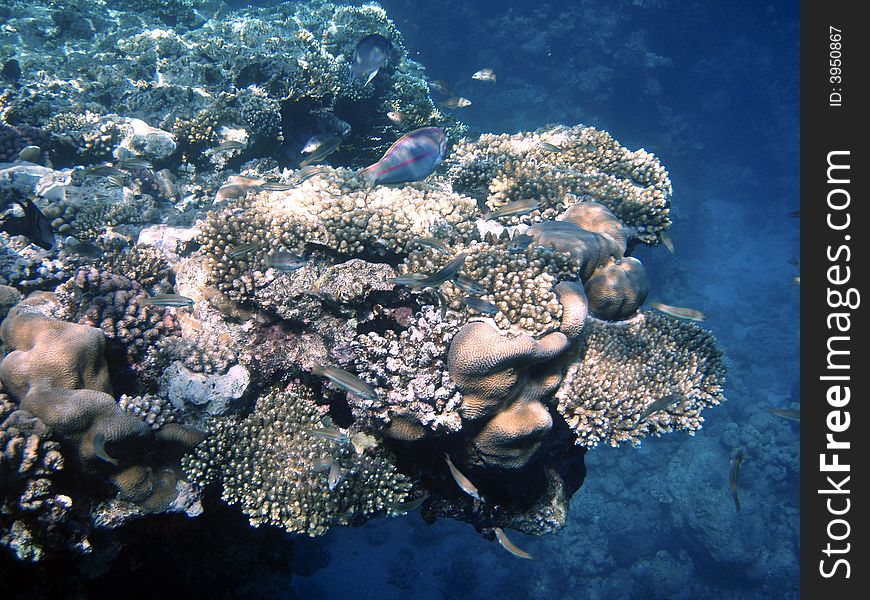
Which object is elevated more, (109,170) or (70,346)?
(109,170)

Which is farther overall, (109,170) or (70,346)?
(109,170)

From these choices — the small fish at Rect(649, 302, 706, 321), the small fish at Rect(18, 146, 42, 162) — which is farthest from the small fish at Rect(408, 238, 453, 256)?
the small fish at Rect(18, 146, 42, 162)

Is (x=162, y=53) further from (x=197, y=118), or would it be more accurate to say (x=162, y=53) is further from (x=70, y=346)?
(x=70, y=346)

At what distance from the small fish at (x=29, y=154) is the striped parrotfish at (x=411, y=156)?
763cm

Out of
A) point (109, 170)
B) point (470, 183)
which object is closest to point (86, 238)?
point (109, 170)

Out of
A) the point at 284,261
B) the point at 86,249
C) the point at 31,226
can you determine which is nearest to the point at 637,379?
the point at 284,261

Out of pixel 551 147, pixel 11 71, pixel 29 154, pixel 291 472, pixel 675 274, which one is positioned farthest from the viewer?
pixel 675 274

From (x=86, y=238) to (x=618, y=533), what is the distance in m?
18.2

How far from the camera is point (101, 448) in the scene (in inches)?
147

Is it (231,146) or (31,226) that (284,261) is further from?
(31,226)

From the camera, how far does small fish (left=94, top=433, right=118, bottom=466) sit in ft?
12.1

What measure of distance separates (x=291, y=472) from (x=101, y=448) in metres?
1.70

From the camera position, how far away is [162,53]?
1010 centimetres

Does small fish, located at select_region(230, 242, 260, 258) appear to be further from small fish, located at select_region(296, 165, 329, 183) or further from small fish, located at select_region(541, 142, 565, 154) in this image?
small fish, located at select_region(541, 142, 565, 154)
